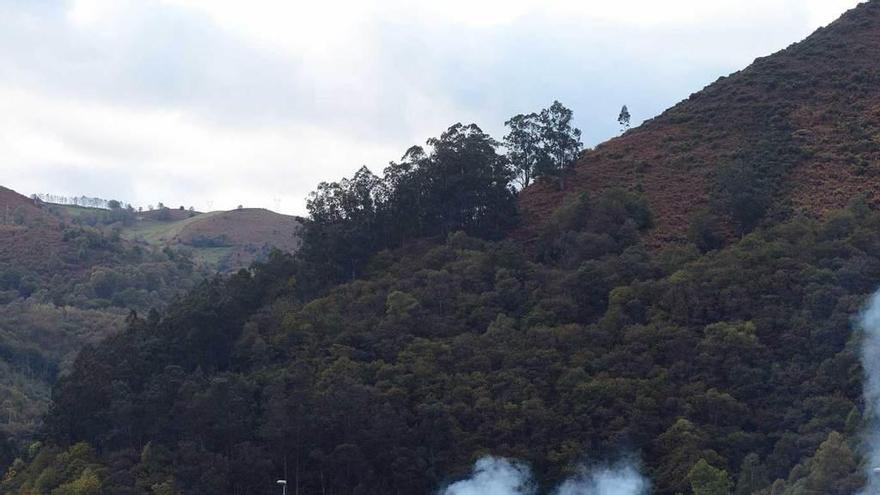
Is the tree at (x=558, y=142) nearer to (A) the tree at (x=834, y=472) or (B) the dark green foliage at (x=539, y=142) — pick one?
(B) the dark green foliage at (x=539, y=142)

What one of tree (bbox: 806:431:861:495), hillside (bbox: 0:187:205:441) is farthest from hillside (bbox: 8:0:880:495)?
hillside (bbox: 0:187:205:441)

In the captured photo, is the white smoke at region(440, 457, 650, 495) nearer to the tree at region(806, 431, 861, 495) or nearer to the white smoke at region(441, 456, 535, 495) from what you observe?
the white smoke at region(441, 456, 535, 495)

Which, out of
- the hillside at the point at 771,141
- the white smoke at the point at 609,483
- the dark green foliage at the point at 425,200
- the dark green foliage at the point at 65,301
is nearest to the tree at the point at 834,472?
the white smoke at the point at 609,483

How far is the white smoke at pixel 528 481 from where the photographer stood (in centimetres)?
5253

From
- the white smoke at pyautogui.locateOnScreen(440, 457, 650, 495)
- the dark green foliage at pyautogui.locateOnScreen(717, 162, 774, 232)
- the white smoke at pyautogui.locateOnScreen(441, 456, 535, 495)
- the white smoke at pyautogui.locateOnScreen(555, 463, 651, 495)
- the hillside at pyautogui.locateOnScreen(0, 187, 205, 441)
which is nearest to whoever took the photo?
the white smoke at pyautogui.locateOnScreen(555, 463, 651, 495)

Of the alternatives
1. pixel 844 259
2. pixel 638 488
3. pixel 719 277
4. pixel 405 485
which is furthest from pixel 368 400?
pixel 844 259

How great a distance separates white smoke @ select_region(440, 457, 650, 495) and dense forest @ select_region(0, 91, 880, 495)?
0.66m

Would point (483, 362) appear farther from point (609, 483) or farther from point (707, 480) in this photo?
point (707, 480)

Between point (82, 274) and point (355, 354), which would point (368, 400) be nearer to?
point (355, 354)

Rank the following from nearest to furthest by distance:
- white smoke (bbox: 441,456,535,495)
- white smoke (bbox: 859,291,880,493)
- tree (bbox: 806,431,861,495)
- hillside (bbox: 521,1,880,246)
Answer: tree (bbox: 806,431,861,495) < white smoke (bbox: 859,291,880,493) < white smoke (bbox: 441,456,535,495) < hillside (bbox: 521,1,880,246)

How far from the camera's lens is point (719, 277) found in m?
62.5

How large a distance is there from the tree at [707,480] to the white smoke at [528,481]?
2639 millimetres

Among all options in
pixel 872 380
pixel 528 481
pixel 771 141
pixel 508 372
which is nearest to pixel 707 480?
pixel 528 481

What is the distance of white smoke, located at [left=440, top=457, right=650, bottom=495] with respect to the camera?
172 feet
